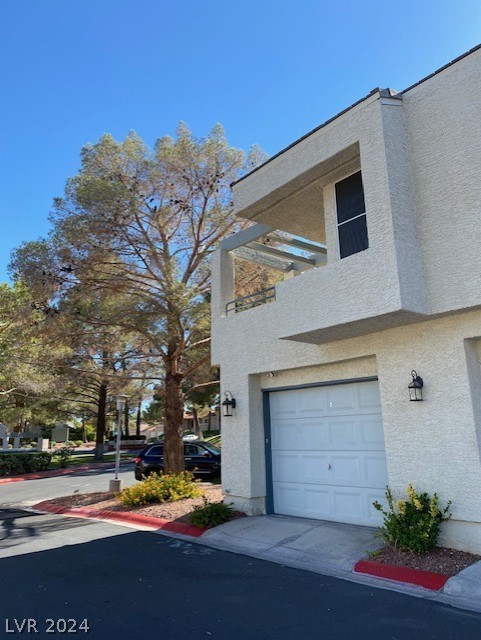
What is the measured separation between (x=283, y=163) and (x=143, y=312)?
5.87m

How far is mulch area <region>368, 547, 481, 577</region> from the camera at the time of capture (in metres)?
5.70

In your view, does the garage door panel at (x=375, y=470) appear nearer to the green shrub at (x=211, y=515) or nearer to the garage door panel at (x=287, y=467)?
the garage door panel at (x=287, y=467)

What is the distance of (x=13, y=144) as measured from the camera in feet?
44.8

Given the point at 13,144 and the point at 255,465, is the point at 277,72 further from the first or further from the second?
the point at 255,465

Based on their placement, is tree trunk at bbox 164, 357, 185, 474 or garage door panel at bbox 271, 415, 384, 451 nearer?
garage door panel at bbox 271, 415, 384, 451

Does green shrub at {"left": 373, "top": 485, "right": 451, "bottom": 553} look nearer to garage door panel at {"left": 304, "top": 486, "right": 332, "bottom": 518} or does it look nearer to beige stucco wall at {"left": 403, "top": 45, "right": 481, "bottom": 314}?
garage door panel at {"left": 304, "top": 486, "right": 332, "bottom": 518}

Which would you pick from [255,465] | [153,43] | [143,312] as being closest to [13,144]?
[153,43]

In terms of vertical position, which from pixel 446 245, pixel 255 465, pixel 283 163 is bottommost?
pixel 255 465

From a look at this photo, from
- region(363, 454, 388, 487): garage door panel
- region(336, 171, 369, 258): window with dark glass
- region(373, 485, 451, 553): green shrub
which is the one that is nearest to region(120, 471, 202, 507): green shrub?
region(363, 454, 388, 487): garage door panel

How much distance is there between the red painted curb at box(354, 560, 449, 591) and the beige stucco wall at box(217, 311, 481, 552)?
0.98 meters

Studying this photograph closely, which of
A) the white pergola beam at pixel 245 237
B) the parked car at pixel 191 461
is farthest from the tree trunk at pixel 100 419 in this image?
the white pergola beam at pixel 245 237

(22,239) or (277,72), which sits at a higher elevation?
(277,72)

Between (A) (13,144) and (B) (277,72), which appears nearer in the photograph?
(B) (277,72)

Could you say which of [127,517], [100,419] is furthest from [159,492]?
[100,419]
